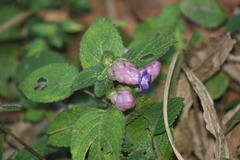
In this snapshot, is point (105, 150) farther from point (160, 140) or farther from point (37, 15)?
point (37, 15)

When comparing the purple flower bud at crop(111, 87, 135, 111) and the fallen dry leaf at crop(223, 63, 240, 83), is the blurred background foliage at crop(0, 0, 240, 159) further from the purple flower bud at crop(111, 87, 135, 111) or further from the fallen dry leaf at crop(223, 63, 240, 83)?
the purple flower bud at crop(111, 87, 135, 111)

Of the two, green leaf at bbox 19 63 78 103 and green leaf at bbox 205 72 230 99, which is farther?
green leaf at bbox 205 72 230 99

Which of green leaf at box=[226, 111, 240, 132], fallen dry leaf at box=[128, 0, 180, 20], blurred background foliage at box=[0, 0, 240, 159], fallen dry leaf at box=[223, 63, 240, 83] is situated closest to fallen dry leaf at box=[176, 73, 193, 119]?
blurred background foliage at box=[0, 0, 240, 159]

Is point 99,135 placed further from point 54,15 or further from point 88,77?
point 54,15

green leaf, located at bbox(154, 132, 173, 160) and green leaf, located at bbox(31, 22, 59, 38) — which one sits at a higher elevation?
green leaf, located at bbox(31, 22, 59, 38)

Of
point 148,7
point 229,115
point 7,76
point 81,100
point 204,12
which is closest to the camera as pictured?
point 229,115

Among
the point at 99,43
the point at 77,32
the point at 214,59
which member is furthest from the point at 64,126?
the point at 77,32
